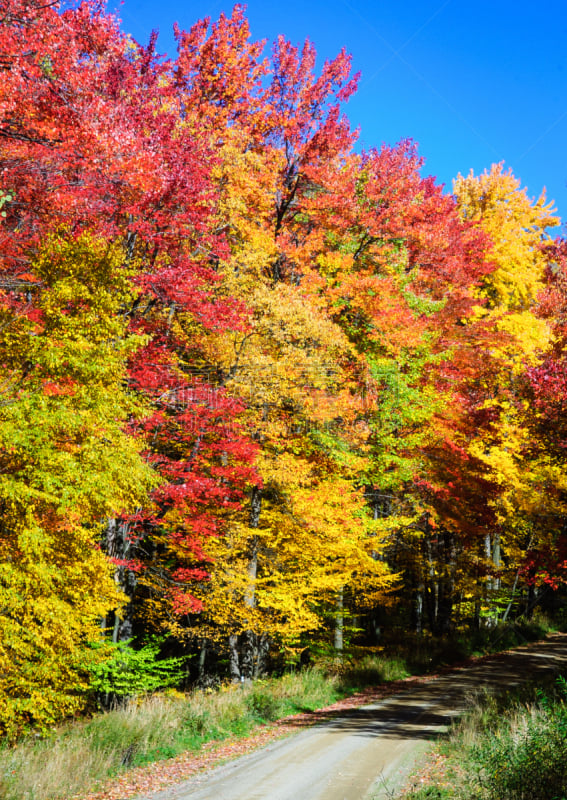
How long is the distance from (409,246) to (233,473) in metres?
16.8

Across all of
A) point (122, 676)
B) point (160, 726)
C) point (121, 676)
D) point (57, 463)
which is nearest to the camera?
point (57, 463)

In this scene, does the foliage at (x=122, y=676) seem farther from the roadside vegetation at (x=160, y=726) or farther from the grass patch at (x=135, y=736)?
the grass patch at (x=135, y=736)

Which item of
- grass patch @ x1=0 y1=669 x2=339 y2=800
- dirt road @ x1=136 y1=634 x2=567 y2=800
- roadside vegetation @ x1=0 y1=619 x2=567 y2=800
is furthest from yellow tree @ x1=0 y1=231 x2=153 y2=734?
dirt road @ x1=136 y1=634 x2=567 y2=800

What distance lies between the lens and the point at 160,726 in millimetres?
12727

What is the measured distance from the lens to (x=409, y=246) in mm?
28719

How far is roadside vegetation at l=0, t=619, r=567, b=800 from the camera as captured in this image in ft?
31.2

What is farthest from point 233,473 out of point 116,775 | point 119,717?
point 116,775

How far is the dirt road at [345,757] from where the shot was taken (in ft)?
30.7

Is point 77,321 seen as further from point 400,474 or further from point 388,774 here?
point 400,474

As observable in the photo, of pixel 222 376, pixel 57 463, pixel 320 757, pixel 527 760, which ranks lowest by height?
pixel 320 757

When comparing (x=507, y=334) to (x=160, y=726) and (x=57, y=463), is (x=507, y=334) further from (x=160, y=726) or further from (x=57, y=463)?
(x=57, y=463)

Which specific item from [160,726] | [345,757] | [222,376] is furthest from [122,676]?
[222,376]

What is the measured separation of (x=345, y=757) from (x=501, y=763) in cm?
370

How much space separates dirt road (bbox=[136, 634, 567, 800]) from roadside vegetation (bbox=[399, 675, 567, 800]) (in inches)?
24.5
